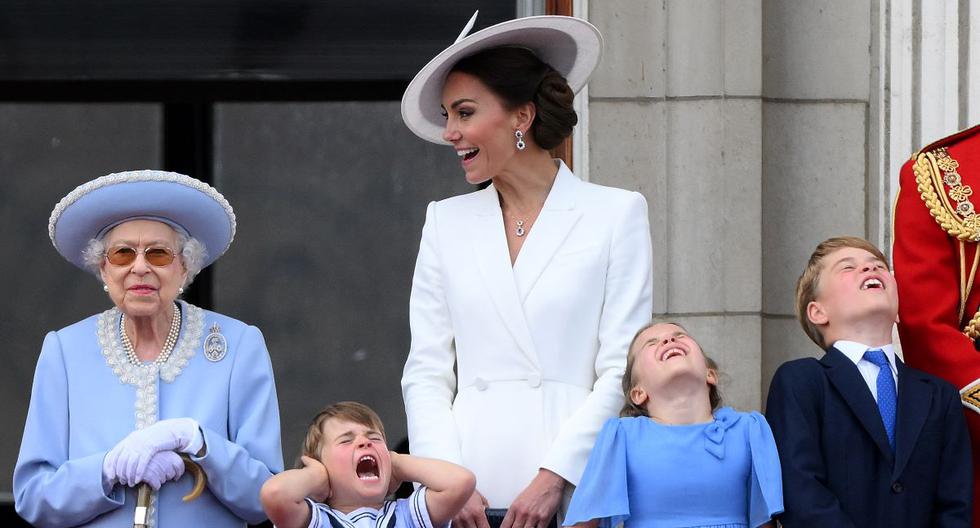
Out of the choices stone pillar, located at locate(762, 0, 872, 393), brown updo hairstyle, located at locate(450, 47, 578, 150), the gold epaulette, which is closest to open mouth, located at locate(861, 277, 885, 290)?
the gold epaulette

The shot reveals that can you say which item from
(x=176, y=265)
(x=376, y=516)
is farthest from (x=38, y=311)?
(x=376, y=516)

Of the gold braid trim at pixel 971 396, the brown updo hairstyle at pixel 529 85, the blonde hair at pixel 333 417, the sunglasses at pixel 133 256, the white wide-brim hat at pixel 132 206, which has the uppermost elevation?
the brown updo hairstyle at pixel 529 85

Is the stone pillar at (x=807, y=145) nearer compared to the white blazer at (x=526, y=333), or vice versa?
the white blazer at (x=526, y=333)

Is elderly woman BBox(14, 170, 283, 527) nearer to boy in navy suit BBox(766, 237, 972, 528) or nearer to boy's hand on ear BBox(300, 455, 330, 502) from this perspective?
boy's hand on ear BBox(300, 455, 330, 502)

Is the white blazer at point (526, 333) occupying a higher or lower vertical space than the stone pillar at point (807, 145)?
lower

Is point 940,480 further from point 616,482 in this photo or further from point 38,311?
point 38,311

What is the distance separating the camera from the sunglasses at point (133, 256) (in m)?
4.17

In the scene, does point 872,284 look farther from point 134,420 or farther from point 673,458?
point 134,420

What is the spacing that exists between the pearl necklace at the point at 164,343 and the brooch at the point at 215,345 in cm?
7

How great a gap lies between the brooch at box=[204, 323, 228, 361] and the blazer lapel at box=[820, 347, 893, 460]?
1373 millimetres

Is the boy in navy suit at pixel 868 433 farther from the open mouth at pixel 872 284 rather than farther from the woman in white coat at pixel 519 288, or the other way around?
the woman in white coat at pixel 519 288

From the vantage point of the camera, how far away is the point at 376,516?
3.98 meters

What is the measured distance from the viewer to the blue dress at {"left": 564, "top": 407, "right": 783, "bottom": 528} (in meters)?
3.98

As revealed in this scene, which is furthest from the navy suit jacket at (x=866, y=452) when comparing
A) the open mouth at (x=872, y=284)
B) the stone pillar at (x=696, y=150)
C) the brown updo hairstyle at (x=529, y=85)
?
the stone pillar at (x=696, y=150)
